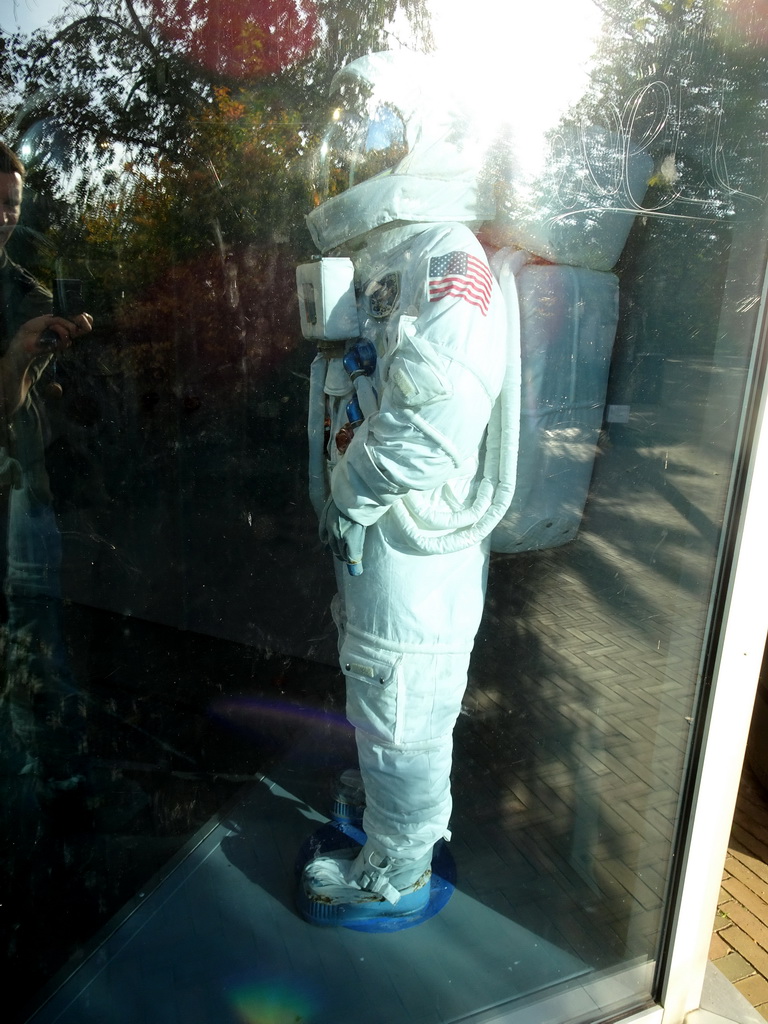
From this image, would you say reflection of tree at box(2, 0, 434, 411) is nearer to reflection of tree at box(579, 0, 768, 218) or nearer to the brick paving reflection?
reflection of tree at box(579, 0, 768, 218)

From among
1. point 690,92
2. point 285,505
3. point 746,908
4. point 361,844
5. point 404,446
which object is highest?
point 690,92

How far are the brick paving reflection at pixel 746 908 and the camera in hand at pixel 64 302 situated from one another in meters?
2.03

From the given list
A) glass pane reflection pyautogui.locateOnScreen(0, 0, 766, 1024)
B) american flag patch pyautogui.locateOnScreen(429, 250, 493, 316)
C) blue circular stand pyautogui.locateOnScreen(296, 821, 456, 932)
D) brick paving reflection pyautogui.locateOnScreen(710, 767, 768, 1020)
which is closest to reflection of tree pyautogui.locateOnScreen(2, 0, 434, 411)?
glass pane reflection pyautogui.locateOnScreen(0, 0, 766, 1024)

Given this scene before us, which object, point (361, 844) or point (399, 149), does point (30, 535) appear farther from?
point (361, 844)

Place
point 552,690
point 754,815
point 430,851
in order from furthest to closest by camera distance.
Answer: point 754,815
point 552,690
point 430,851

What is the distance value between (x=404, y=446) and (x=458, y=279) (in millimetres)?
299

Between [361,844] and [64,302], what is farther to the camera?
[361,844]

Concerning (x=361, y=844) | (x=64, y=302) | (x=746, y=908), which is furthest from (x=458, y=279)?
(x=746, y=908)

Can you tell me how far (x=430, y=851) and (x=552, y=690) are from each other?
45 centimetres

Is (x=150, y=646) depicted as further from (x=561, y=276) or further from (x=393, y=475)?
(x=561, y=276)

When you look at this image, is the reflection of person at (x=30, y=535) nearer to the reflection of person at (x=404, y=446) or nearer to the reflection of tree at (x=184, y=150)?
the reflection of tree at (x=184, y=150)

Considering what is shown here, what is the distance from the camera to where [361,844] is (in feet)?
6.17

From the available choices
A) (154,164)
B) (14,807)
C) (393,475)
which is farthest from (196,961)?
(154,164)

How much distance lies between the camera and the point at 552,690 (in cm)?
183
